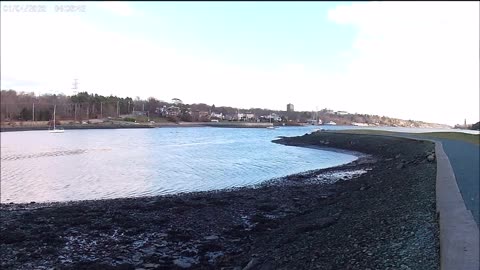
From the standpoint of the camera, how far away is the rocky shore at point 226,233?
6.60 m

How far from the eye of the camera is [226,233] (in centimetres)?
1077

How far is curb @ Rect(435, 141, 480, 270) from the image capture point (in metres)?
5.11

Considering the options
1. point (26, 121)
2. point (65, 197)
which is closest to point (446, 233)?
point (65, 197)

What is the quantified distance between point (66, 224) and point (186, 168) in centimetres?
1672

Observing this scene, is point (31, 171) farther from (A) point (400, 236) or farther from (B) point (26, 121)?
(B) point (26, 121)

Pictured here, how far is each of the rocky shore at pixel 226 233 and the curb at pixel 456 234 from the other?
166 mm

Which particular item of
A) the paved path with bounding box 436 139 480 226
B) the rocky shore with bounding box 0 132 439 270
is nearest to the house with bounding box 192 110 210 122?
the paved path with bounding box 436 139 480 226

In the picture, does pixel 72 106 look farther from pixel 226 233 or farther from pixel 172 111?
pixel 226 233

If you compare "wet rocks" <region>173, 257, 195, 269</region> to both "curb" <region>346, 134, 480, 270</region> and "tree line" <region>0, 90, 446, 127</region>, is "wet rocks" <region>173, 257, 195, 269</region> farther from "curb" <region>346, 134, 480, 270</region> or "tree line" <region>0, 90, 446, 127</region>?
"tree line" <region>0, 90, 446, 127</region>

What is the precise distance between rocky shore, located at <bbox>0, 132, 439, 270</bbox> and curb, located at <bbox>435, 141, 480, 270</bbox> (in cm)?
17

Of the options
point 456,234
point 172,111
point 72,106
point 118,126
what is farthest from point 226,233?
point 172,111

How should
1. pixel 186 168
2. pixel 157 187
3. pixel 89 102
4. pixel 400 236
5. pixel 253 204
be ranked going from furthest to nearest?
pixel 89 102
pixel 186 168
pixel 157 187
pixel 253 204
pixel 400 236

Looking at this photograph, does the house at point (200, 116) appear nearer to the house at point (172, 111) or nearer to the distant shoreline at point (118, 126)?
the house at point (172, 111)

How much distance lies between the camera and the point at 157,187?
1980cm
